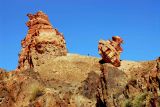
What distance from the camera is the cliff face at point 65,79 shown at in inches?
2549

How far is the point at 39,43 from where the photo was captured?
326 feet

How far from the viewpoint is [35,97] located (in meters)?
74.4

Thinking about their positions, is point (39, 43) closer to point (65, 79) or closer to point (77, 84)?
point (65, 79)

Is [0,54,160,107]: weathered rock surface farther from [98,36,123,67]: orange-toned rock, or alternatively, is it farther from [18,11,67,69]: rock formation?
[18,11,67,69]: rock formation

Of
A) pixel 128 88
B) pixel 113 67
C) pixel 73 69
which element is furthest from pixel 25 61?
pixel 128 88

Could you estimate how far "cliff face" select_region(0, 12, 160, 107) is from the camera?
64.7 metres

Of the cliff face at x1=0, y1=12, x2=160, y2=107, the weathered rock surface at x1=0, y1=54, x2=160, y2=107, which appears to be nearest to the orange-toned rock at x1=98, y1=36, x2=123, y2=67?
the cliff face at x1=0, y1=12, x2=160, y2=107

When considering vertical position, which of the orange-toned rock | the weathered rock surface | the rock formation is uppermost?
the rock formation

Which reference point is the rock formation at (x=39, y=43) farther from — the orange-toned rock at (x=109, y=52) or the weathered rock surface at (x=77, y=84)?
the orange-toned rock at (x=109, y=52)

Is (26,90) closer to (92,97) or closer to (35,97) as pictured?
(35,97)

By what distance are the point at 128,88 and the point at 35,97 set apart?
15178mm

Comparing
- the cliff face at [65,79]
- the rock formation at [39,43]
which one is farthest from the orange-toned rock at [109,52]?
the rock formation at [39,43]

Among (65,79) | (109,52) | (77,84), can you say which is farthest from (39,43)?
(77,84)

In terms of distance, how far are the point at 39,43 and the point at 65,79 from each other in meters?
13.0
